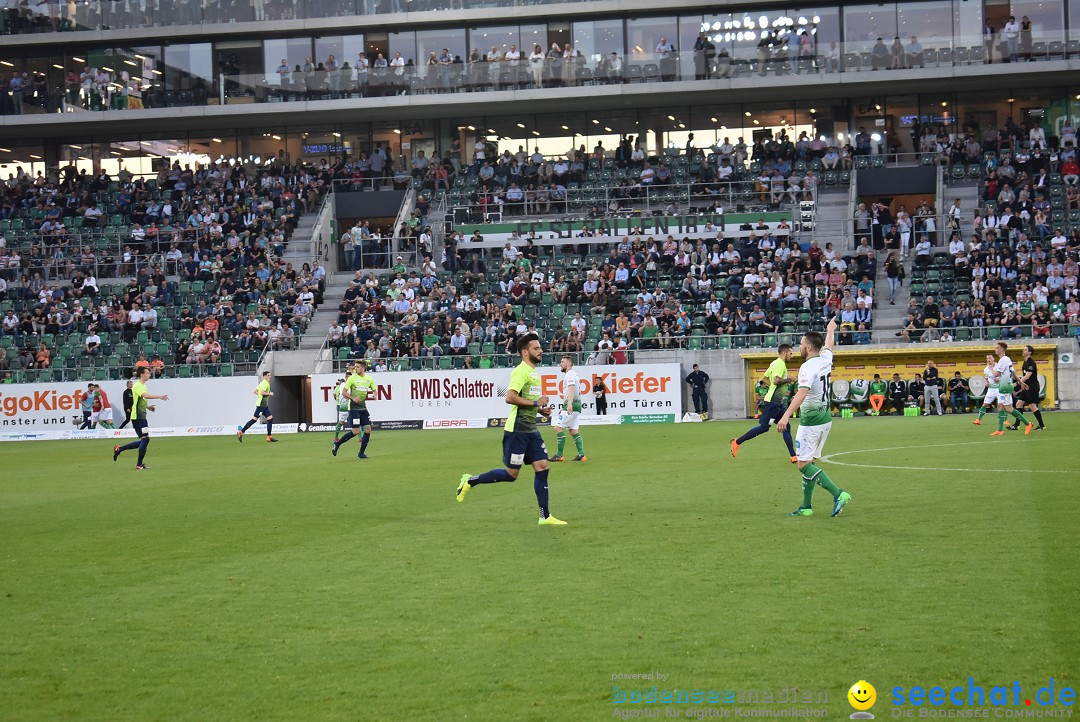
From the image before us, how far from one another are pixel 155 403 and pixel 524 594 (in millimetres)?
35736

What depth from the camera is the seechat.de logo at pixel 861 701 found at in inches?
243

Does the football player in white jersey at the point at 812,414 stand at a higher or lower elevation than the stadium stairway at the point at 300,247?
lower

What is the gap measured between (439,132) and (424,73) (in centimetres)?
408

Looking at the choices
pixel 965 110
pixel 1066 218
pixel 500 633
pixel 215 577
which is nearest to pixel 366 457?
pixel 215 577

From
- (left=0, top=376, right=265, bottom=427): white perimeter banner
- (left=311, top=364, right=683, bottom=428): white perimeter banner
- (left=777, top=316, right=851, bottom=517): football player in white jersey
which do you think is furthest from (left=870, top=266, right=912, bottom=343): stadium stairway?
(left=777, top=316, right=851, bottom=517): football player in white jersey

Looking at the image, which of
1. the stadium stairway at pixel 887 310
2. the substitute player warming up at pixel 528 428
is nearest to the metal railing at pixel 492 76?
the stadium stairway at pixel 887 310

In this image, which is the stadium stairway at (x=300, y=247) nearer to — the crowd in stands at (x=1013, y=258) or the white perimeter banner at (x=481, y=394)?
the white perimeter banner at (x=481, y=394)

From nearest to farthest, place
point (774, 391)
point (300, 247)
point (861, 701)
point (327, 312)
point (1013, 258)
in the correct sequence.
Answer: point (861, 701)
point (774, 391)
point (1013, 258)
point (327, 312)
point (300, 247)

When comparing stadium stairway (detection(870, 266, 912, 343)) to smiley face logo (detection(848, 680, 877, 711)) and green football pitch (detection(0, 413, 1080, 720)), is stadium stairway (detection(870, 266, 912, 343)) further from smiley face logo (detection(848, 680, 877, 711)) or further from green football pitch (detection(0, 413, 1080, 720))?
smiley face logo (detection(848, 680, 877, 711))

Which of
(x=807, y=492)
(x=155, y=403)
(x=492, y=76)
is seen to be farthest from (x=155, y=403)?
(x=807, y=492)

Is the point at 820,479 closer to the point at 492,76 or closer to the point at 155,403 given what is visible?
the point at 155,403

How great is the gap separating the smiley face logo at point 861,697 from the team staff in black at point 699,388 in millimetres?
32449

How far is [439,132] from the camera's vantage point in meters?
58.4

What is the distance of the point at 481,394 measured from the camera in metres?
40.2
